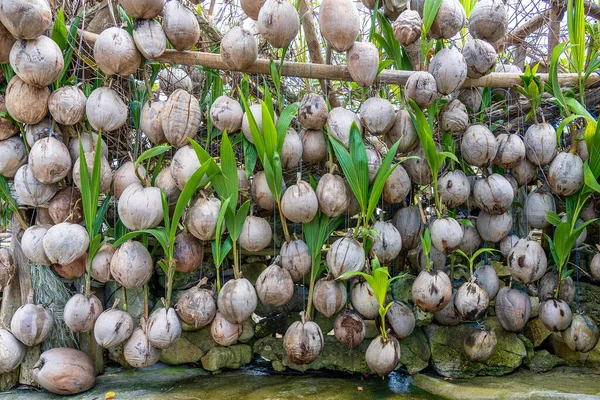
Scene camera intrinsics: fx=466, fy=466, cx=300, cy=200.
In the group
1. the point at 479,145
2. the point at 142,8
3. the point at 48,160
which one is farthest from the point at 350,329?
the point at 142,8

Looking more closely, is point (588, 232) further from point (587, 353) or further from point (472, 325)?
point (472, 325)

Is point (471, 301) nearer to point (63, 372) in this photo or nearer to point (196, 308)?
point (196, 308)

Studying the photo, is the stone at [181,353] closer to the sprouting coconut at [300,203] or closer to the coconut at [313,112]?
the sprouting coconut at [300,203]

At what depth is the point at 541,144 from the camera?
2.02 m

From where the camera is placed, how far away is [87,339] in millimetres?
2135

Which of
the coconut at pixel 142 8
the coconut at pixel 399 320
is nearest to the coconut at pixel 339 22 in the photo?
the coconut at pixel 142 8

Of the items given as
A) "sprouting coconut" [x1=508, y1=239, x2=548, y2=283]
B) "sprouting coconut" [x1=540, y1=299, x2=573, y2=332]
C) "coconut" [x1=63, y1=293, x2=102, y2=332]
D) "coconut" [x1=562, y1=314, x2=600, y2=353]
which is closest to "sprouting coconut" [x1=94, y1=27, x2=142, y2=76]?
"coconut" [x1=63, y1=293, x2=102, y2=332]

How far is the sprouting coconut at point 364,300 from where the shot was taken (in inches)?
75.9

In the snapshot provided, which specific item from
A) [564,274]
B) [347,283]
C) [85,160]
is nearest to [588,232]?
[564,274]

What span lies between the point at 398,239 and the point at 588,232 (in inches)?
45.7

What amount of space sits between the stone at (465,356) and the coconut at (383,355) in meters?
0.37

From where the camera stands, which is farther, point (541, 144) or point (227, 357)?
point (227, 357)

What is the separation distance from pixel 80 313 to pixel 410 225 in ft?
4.69

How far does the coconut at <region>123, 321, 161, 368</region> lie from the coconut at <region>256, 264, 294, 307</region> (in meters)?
0.50
